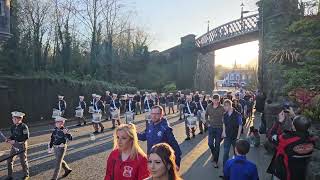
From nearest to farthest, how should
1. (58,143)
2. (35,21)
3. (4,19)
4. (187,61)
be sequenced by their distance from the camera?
(58,143) → (4,19) → (35,21) → (187,61)

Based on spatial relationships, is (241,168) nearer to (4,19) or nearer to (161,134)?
(161,134)

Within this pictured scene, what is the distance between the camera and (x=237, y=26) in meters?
41.8

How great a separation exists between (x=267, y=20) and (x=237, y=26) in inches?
595

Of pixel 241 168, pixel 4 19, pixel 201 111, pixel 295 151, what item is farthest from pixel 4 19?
pixel 241 168

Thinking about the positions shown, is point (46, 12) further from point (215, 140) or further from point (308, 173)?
→ point (308, 173)

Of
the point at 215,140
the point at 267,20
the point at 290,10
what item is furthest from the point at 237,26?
the point at 215,140

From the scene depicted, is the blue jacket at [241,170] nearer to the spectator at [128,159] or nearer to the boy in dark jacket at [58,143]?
the spectator at [128,159]

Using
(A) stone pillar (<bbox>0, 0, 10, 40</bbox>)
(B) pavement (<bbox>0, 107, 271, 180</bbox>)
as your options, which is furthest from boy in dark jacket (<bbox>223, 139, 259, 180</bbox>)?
(A) stone pillar (<bbox>0, 0, 10, 40</bbox>)

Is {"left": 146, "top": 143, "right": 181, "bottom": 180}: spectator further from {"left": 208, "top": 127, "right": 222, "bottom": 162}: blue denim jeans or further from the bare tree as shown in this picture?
the bare tree

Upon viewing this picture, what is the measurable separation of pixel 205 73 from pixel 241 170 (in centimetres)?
5668

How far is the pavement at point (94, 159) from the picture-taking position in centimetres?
1141

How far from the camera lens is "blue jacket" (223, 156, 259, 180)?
19.4 ft

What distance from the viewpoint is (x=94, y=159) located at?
13555 millimetres

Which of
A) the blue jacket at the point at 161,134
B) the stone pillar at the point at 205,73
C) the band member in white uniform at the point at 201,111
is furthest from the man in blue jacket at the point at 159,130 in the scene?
the stone pillar at the point at 205,73
